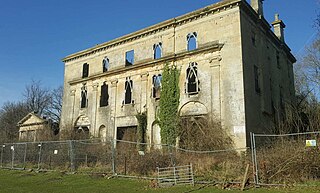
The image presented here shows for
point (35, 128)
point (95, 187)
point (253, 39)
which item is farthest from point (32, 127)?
point (253, 39)

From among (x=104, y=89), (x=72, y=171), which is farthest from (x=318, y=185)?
(x=104, y=89)

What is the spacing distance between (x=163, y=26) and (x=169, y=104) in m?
7.55

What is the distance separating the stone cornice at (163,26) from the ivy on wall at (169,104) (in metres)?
3.92

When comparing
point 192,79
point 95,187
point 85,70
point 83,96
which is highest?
point 85,70

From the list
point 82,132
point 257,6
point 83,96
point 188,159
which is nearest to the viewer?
point 188,159

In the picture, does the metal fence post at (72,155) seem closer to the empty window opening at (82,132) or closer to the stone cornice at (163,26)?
the empty window opening at (82,132)

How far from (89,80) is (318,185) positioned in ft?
86.0

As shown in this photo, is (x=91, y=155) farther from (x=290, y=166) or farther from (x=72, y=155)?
(x=290, y=166)

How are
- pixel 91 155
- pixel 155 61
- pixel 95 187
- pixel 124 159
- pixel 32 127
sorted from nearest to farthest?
pixel 95 187 → pixel 124 159 → pixel 91 155 → pixel 155 61 → pixel 32 127

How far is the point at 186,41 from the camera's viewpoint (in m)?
26.0

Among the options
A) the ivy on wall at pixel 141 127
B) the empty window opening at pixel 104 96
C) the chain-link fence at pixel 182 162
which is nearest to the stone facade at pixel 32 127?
the empty window opening at pixel 104 96

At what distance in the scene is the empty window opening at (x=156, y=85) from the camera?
27188mm

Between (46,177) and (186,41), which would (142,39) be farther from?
(46,177)

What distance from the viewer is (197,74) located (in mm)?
24641
